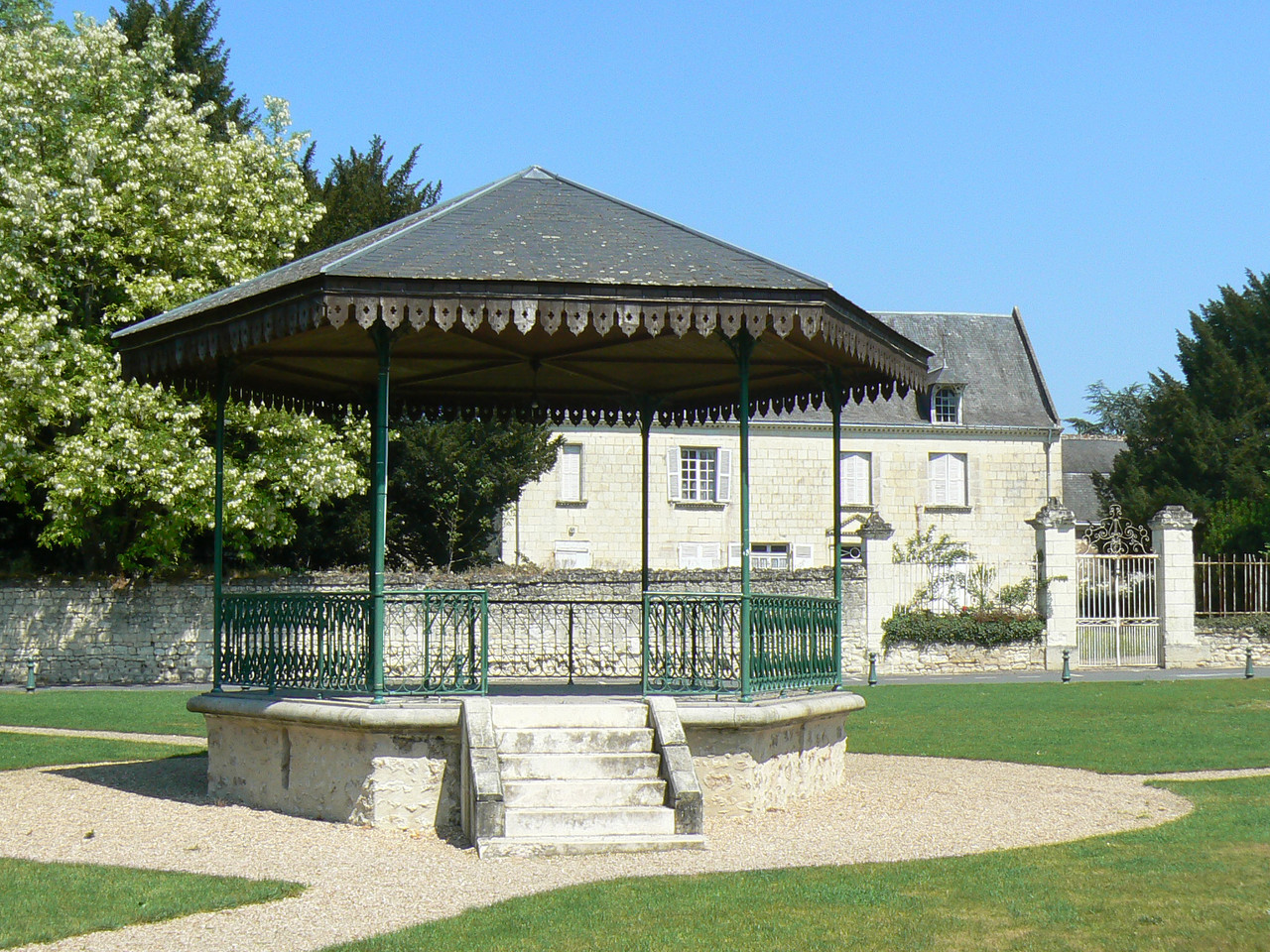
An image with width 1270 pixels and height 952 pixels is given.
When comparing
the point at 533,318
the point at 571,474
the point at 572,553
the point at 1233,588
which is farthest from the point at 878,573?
the point at 533,318

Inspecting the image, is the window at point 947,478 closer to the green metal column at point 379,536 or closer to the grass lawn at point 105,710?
the grass lawn at point 105,710

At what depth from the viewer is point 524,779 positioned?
919cm

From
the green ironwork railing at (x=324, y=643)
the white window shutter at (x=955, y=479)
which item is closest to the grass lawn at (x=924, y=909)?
the green ironwork railing at (x=324, y=643)

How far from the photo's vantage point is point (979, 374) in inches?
1794

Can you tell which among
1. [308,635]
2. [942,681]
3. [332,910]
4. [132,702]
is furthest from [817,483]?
[332,910]

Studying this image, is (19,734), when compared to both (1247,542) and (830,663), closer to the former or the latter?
(830,663)

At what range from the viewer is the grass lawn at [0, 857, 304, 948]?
22.1 ft

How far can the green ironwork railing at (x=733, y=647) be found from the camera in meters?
10.5

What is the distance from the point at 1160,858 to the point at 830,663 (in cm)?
438

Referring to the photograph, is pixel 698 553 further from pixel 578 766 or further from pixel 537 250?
pixel 578 766

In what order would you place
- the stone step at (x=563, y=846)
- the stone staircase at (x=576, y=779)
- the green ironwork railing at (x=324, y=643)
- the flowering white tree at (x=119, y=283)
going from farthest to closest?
the flowering white tree at (x=119, y=283)
the green ironwork railing at (x=324, y=643)
the stone staircase at (x=576, y=779)
the stone step at (x=563, y=846)

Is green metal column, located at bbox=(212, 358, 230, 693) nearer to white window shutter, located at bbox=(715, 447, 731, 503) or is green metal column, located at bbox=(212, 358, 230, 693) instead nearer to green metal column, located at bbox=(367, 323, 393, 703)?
green metal column, located at bbox=(367, 323, 393, 703)

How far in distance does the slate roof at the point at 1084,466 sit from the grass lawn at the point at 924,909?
49908 mm

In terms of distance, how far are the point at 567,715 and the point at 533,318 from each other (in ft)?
9.24
